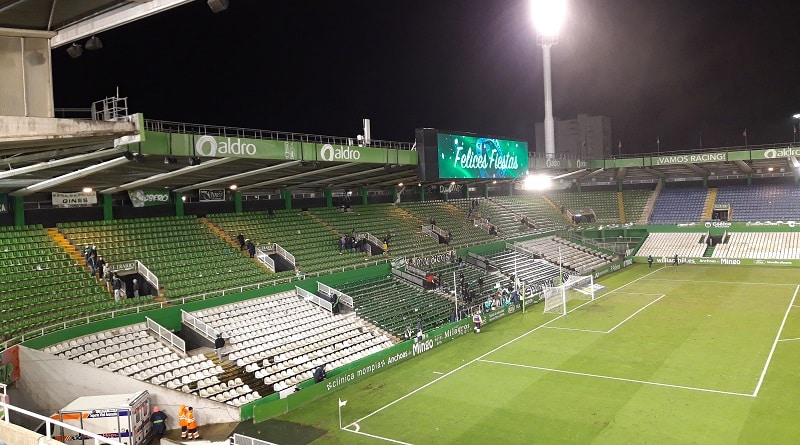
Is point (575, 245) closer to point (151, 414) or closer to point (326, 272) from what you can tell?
Answer: point (326, 272)

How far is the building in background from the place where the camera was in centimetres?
7687

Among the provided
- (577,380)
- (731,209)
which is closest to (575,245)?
(731,209)

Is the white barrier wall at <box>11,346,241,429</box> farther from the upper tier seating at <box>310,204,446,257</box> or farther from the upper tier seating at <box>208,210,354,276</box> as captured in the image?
the upper tier seating at <box>310,204,446,257</box>

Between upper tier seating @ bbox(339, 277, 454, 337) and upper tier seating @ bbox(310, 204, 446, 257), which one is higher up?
upper tier seating @ bbox(310, 204, 446, 257)

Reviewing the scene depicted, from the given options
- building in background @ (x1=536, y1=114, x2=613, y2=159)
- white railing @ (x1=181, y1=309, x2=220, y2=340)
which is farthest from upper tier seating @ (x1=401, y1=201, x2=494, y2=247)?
building in background @ (x1=536, y1=114, x2=613, y2=159)

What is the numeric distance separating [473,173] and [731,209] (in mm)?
33012

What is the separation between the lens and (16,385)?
16.5 metres

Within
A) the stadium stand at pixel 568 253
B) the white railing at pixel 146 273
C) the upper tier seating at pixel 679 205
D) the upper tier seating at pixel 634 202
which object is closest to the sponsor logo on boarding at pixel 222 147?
the white railing at pixel 146 273

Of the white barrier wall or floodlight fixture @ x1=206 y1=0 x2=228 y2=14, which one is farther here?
the white barrier wall

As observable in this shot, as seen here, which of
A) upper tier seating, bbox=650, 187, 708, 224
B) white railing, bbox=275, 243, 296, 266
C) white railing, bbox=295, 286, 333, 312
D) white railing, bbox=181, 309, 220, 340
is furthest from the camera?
upper tier seating, bbox=650, 187, 708, 224

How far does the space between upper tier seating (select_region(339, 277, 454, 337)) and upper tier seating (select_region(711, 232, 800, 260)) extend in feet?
98.4

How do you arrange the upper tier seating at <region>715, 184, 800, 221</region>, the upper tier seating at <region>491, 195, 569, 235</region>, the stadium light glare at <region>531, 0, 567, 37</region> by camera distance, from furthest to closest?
1. the upper tier seating at <region>491, 195, 569, 235</region>
2. the upper tier seating at <region>715, 184, 800, 221</region>
3. the stadium light glare at <region>531, 0, 567, 37</region>

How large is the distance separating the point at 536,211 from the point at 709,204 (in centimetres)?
1698

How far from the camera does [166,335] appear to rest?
20906 mm
